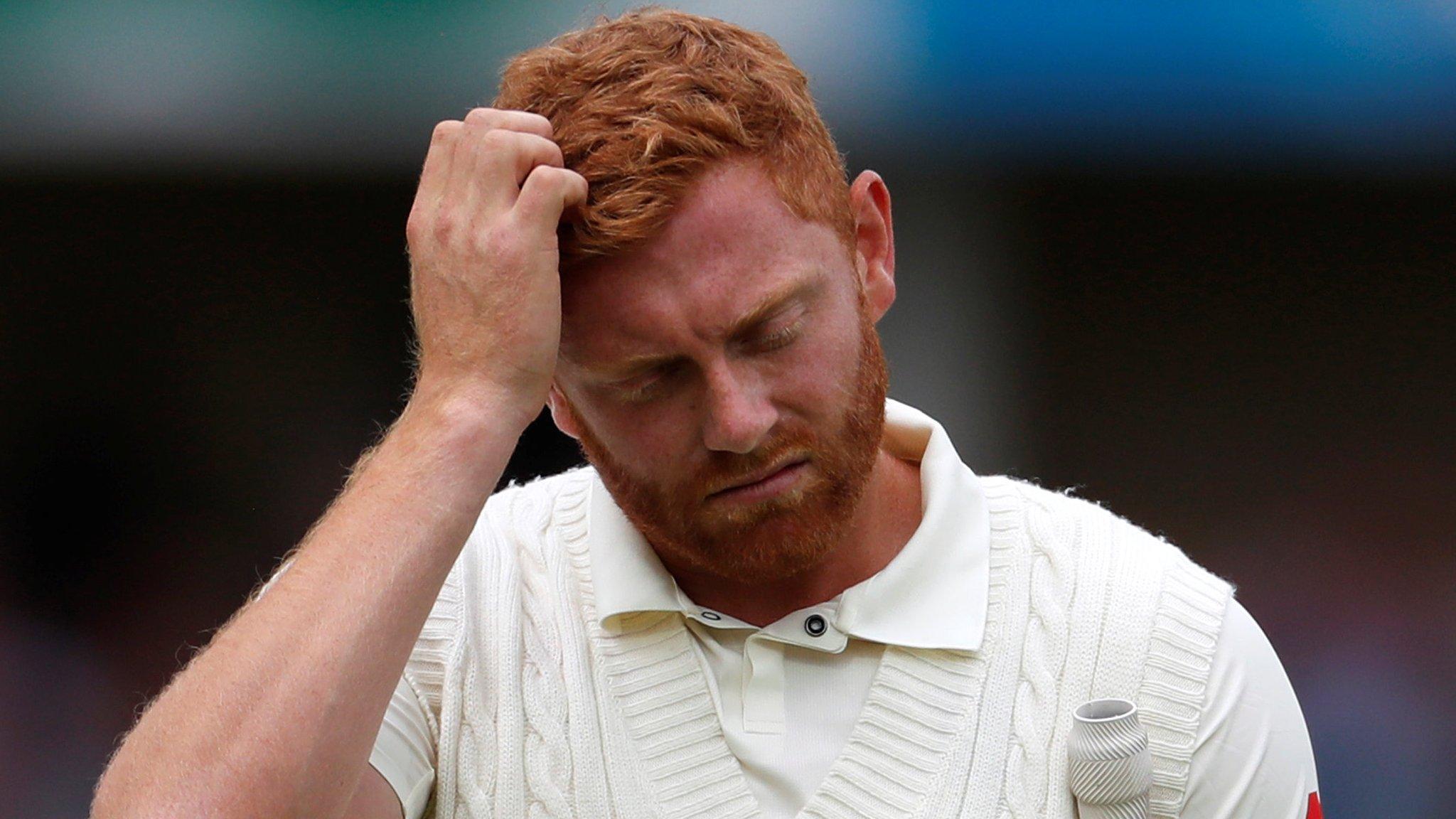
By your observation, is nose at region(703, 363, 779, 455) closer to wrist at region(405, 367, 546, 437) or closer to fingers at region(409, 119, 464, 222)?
wrist at region(405, 367, 546, 437)

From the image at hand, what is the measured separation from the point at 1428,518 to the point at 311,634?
3.44 metres

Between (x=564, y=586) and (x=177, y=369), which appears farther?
(x=177, y=369)

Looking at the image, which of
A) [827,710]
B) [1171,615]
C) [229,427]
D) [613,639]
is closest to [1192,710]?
[1171,615]

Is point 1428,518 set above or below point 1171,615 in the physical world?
below

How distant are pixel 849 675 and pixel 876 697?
5 centimetres

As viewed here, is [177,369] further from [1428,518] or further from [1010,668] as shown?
[1428,518]

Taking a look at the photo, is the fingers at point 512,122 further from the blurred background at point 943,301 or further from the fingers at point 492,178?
the blurred background at point 943,301

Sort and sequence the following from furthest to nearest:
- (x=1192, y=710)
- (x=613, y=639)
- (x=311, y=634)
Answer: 1. (x=613, y=639)
2. (x=1192, y=710)
3. (x=311, y=634)

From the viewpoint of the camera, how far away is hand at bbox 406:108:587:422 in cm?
143

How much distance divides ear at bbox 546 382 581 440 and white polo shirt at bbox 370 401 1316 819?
0.39 feet

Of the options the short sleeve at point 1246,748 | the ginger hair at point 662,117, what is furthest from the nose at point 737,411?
the short sleeve at point 1246,748

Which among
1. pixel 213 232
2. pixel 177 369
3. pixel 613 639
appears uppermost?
pixel 613 639

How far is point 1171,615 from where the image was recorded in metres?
1.55

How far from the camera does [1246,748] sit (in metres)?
1.49
